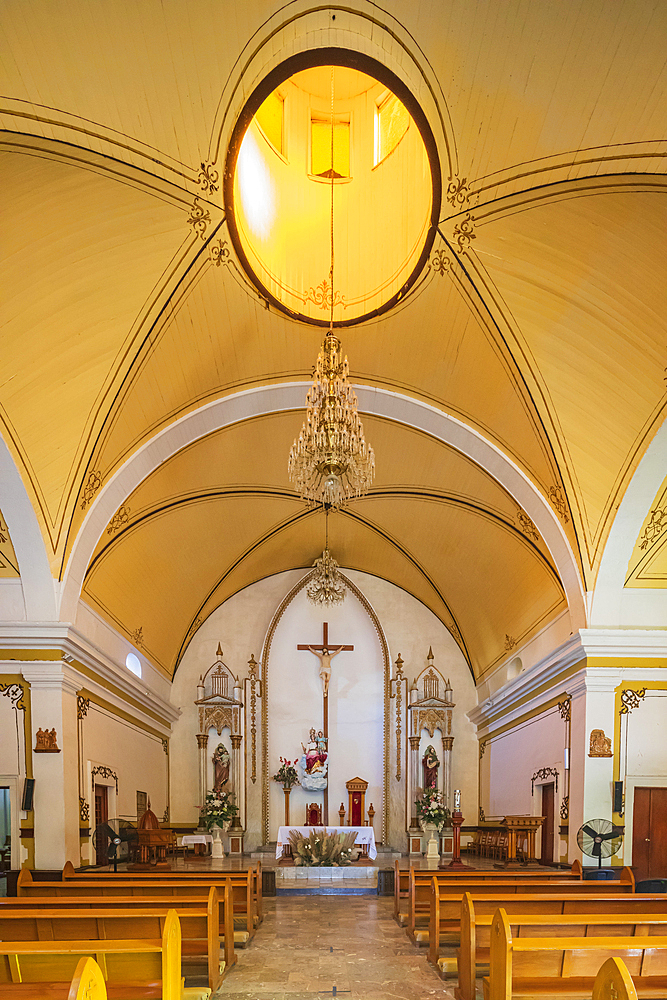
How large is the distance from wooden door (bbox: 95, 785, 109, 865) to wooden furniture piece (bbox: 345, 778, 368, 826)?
22.7 feet

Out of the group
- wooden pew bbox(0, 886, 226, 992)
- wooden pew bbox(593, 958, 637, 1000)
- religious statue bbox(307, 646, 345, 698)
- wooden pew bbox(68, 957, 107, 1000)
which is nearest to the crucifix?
religious statue bbox(307, 646, 345, 698)

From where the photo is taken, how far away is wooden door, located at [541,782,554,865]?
14875 millimetres

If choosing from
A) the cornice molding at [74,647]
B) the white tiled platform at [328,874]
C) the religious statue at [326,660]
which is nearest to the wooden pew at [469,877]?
the white tiled platform at [328,874]

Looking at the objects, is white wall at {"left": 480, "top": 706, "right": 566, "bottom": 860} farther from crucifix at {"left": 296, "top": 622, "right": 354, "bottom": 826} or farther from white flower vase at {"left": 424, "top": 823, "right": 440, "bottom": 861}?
crucifix at {"left": 296, "top": 622, "right": 354, "bottom": 826}

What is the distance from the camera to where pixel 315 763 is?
20.2m

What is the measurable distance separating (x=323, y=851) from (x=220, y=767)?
5578 mm

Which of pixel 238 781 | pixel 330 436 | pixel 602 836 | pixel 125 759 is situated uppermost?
pixel 330 436

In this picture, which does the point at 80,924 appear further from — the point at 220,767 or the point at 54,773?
the point at 220,767

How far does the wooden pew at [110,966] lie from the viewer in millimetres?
4848

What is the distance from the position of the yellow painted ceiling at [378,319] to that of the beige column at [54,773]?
1.60 meters

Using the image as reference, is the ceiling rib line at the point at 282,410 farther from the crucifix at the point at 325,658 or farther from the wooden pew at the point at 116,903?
the crucifix at the point at 325,658

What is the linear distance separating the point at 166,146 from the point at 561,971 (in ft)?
24.8

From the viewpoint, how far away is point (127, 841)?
1516 cm

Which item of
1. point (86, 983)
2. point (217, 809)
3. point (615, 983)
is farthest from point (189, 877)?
point (217, 809)
